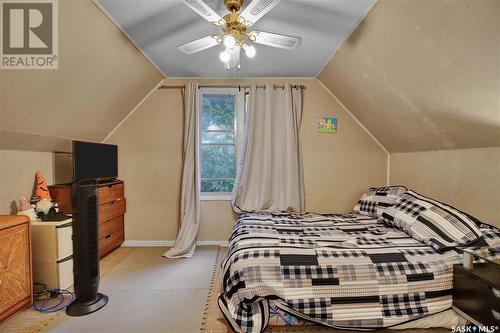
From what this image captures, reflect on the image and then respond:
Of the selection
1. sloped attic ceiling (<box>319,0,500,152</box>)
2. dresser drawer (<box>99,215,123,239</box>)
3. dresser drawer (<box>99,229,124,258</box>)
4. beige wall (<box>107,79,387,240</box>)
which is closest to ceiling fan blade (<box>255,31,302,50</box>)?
sloped attic ceiling (<box>319,0,500,152</box>)

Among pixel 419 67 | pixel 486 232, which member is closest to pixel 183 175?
pixel 419 67

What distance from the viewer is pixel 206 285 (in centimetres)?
241

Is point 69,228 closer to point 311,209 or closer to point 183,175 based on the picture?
point 183,175

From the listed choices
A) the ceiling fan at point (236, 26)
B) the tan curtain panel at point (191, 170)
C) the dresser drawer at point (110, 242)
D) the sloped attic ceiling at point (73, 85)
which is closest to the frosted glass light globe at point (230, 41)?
the ceiling fan at point (236, 26)

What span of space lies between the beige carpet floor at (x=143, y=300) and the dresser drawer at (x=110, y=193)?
734 mm

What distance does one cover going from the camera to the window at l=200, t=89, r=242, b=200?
358 cm

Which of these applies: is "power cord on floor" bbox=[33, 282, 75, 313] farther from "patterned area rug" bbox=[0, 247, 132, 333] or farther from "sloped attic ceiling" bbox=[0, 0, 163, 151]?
"sloped attic ceiling" bbox=[0, 0, 163, 151]

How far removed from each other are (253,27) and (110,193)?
2564 mm

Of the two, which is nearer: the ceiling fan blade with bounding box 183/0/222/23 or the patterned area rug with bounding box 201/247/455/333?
the ceiling fan blade with bounding box 183/0/222/23

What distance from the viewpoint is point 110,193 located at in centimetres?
310

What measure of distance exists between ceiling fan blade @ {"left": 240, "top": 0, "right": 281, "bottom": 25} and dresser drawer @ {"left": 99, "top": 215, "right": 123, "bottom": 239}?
9.04 feet

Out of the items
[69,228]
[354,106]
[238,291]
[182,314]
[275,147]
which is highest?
[354,106]

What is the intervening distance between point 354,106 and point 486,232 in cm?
194

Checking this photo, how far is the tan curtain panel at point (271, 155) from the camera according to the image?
3.30 meters
